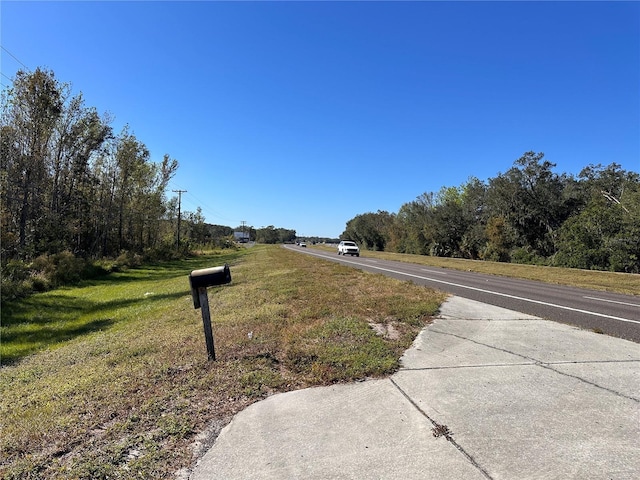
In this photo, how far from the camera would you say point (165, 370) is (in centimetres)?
438

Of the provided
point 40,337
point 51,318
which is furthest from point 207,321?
point 51,318

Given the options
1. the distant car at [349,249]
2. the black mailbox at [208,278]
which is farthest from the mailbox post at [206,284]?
the distant car at [349,249]

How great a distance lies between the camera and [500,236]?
137ft

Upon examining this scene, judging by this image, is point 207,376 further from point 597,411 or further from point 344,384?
point 597,411

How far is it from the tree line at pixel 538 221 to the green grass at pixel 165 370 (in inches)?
931

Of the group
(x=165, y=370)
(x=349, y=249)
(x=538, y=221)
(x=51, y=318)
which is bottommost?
(x=51, y=318)

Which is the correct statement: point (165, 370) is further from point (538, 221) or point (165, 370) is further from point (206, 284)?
point (538, 221)

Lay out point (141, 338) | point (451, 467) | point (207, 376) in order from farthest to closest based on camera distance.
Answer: point (141, 338)
point (207, 376)
point (451, 467)

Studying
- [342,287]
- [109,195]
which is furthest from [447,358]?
[109,195]

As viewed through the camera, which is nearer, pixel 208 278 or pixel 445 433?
pixel 445 433

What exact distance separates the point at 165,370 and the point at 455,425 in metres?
3.20

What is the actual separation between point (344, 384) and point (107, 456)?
218 cm

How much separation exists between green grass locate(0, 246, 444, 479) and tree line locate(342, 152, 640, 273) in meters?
23.6

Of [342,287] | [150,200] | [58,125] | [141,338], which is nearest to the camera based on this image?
[141,338]
